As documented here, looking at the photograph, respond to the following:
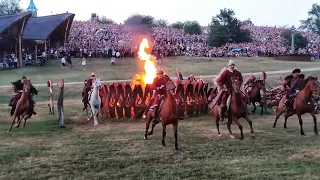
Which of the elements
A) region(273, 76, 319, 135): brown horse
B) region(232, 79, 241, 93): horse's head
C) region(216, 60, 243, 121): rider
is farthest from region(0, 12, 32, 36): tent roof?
region(273, 76, 319, 135): brown horse

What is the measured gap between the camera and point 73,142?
13719 mm

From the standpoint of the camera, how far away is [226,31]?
212ft

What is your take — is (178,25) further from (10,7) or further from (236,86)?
(236,86)

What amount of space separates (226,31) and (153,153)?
54.6 meters

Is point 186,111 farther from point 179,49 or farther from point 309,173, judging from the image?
point 179,49

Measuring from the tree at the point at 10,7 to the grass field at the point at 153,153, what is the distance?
73.3 meters

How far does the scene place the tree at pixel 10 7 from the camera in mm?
85000

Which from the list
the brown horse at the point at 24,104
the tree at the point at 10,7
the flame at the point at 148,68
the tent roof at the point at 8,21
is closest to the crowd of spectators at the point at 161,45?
the tent roof at the point at 8,21

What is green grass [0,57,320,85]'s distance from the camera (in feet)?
120

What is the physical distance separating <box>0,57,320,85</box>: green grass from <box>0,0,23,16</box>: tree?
1699 inches

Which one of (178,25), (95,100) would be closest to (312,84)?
(95,100)

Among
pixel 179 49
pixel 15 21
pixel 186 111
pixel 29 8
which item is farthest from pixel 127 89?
pixel 29 8

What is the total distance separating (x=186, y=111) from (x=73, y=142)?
700 centimetres

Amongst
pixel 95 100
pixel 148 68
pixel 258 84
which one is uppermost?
pixel 148 68
